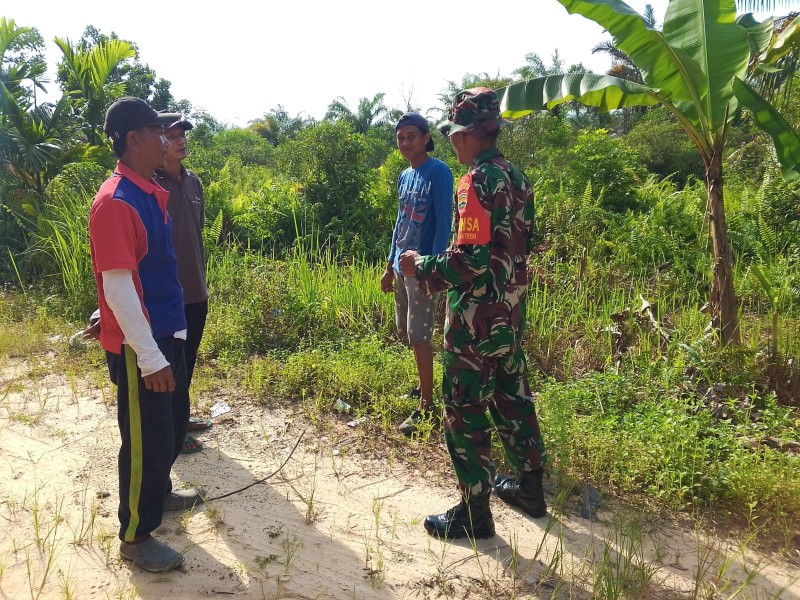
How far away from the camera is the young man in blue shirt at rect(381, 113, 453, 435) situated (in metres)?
3.80

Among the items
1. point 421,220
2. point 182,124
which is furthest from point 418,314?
point 182,124

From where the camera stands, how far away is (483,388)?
107 inches

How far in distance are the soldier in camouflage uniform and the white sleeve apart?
1172 mm

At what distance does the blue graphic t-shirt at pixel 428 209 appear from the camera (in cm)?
379

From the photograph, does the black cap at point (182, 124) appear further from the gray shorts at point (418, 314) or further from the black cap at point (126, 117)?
the gray shorts at point (418, 314)

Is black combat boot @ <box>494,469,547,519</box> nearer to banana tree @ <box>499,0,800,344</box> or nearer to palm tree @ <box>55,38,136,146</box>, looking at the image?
banana tree @ <box>499,0,800,344</box>

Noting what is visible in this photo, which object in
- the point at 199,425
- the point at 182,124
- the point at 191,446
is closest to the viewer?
the point at 182,124

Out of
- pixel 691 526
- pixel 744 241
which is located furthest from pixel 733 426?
pixel 744 241

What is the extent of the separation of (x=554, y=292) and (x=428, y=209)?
2.92 meters

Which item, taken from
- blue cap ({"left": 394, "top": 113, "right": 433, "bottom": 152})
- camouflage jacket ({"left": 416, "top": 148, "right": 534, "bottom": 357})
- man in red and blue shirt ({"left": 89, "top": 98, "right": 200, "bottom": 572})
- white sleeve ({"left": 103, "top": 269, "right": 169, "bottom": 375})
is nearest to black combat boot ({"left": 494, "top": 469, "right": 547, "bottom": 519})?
camouflage jacket ({"left": 416, "top": 148, "right": 534, "bottom": 357})

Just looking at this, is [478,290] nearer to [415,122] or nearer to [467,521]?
[467,521]

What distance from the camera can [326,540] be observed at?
112 inches

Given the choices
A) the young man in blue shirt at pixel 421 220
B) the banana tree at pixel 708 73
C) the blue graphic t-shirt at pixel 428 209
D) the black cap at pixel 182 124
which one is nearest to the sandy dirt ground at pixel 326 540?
the young man in blue shirt at pixel 421 220

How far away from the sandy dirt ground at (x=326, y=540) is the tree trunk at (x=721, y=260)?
6.90 feet
